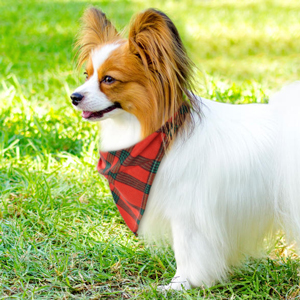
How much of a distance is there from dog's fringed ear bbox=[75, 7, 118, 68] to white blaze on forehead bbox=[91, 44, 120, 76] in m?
0.14

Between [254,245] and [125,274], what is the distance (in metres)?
0.77

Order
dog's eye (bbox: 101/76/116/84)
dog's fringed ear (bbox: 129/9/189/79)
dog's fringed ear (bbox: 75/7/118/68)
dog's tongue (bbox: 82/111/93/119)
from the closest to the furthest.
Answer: dog's fringed ear (bbox: 129/9/189/79), dog's eye (bbox: 101/76/116/84), dog's tongue (bbox: 82/111/93/119), dog's fringed ear (bbox: 75/7/118/68)

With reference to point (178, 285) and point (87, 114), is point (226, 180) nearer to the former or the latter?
point (178, 285)

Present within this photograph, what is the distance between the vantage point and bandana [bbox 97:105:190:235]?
7.32 feet

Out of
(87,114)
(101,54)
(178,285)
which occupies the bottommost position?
(178,285)

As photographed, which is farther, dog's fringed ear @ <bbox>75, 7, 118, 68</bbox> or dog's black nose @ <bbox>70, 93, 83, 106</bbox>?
dog's fringed ear @ <bbox>75, 7, 118, 68</bbox>

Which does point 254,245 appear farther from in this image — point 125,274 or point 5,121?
point 5,121

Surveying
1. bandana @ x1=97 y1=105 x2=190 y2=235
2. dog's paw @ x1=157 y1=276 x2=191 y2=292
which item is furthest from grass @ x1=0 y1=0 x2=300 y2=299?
bandana @ x1=97 y1=105 x2=190 y2=235

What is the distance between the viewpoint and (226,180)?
2.19 metres

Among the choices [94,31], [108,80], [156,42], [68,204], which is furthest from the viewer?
[68,204]

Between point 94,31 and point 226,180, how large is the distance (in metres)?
1.11

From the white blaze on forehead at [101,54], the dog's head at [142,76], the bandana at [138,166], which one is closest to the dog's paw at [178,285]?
the bandana at [138,166]

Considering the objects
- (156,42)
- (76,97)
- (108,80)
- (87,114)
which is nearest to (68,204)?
(87,114)

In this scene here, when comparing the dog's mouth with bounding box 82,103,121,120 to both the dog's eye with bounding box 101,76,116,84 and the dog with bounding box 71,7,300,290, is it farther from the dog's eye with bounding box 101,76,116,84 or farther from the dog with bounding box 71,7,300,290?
the dog's eye with bounding box 101,76,116,84
